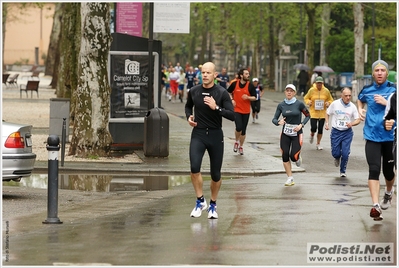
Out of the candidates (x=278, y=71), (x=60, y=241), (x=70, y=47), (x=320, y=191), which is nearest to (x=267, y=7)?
(x=278, y=71)

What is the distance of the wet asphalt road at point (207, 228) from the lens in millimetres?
9195

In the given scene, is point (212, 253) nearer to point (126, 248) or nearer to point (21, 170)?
point (126, 248)

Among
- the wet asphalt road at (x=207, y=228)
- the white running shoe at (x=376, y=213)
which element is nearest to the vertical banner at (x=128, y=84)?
the wet asphalt road at (x=207, y=228)

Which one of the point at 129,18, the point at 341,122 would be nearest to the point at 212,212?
the point at 341,122

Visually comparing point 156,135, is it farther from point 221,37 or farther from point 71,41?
point 221,37

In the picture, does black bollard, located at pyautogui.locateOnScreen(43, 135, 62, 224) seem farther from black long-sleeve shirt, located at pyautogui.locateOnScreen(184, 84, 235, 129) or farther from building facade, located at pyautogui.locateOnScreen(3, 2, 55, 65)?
building facade, located at pyautogui.locateOnScreen(3, 2, 55, 65)

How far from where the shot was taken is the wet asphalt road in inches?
362

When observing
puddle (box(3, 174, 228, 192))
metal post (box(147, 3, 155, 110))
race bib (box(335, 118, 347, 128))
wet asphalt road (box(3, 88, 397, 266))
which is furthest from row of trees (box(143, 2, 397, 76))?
wet asphalt road (box(3, 88, 397, 266))

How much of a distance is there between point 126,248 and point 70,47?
19.8 m

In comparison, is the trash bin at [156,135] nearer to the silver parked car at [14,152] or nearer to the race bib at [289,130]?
the race bib at [289,130]

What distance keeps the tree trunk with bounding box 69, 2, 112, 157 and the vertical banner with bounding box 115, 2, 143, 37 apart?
47.4 ft

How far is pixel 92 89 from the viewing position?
790 inches

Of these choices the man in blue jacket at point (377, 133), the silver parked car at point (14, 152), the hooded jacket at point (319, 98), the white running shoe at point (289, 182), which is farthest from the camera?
the hooded jacket at point (319, 98)

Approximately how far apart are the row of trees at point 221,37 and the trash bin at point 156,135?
2.65 feet
